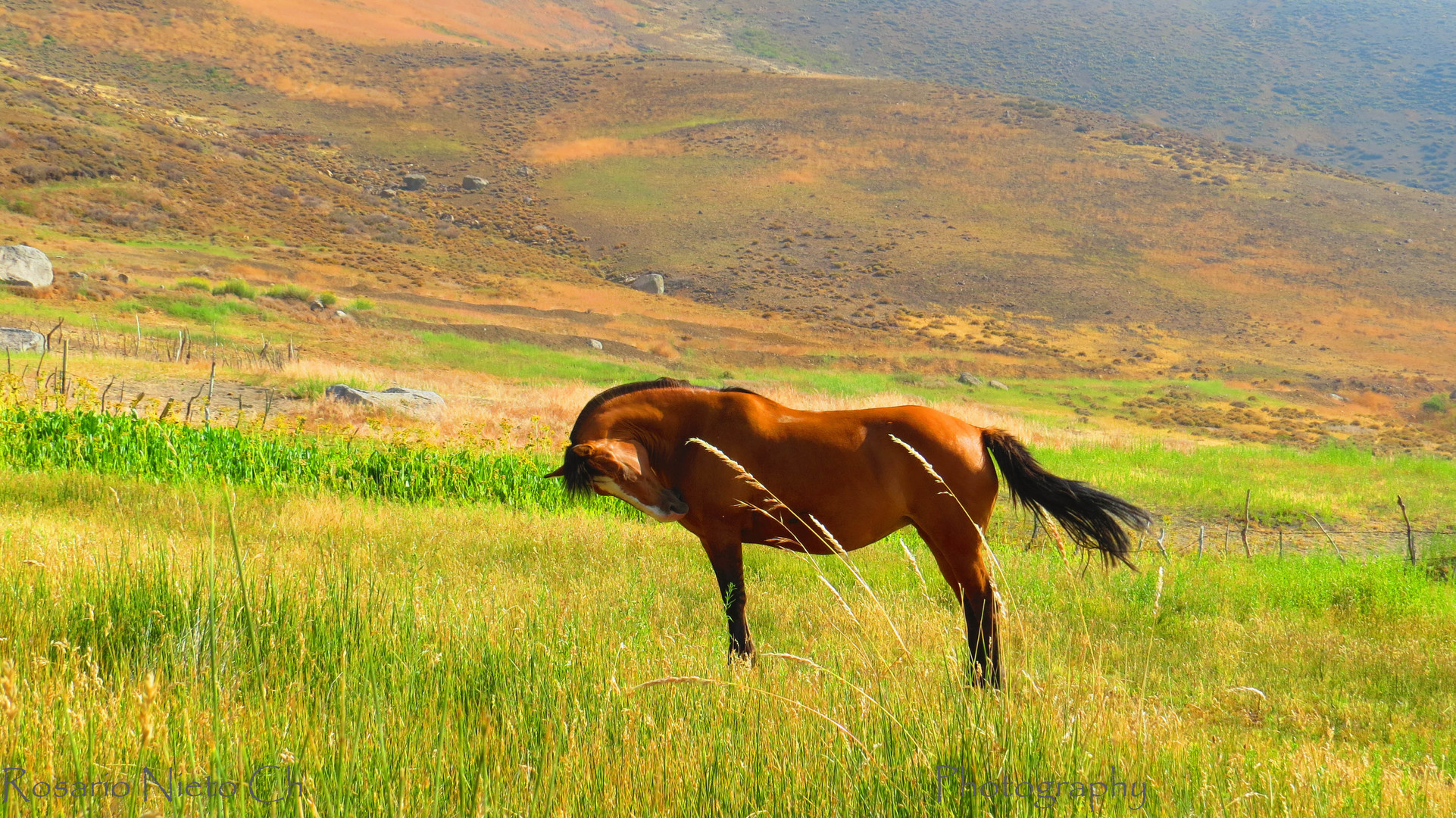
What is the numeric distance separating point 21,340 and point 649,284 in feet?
153

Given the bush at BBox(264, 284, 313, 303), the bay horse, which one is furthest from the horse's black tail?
the bush at BBox(264, 284, 313, 303)

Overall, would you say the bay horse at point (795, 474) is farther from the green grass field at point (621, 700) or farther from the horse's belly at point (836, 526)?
the green grass field at point (621, 700)

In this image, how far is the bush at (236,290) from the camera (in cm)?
3875

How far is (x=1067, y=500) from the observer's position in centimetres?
555

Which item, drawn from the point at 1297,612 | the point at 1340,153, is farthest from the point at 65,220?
the point at 1340,153

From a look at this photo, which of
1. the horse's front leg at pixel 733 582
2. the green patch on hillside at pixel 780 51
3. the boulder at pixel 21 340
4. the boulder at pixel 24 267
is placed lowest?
the boulder at pixel 24 267

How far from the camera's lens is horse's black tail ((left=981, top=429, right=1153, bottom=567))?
214 inches

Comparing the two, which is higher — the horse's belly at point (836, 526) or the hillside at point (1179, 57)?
the hillside at point (1179, 57)

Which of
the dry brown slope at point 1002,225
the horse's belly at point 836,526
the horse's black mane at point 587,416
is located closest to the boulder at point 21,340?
the horse's black mane at point 587,416

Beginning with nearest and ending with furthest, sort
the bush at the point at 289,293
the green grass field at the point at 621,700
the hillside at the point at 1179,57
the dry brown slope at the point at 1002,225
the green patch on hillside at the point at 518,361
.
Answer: the green grass field at the point at 621,700, the green patch on hillside at the point at 518,361, the bush at the point at 289,293, the dry brown slope at the point at 1002,225, the hillside at the point at 1179,57

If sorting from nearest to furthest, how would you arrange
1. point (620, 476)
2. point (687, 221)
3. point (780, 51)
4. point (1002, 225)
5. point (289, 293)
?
1. point (620, 476)
2. point (289, 293)
3. point (687, 221)
4. point (1002, 225)
5. point (780, 51)

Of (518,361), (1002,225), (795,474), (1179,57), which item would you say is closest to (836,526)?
(795,474)

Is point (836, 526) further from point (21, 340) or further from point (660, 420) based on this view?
point (21, 340)

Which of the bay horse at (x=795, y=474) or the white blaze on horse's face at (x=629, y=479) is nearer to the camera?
the white blaze on horse's face at (x=629, y=479)
